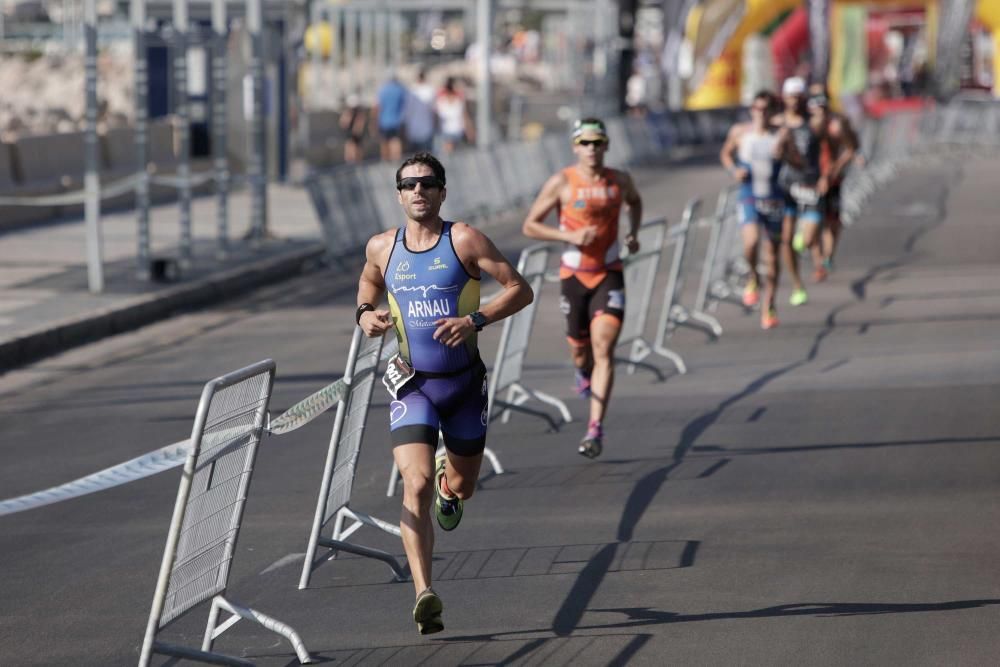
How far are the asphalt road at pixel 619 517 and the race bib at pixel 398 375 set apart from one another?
Answer: 0.89m

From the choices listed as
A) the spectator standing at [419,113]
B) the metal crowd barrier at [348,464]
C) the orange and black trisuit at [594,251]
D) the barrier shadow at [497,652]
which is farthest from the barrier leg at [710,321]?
the spectator standing at [419,113]

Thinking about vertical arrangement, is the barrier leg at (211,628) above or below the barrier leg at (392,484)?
above

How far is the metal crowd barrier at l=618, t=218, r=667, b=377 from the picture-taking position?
12.6m

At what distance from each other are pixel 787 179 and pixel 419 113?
17663 millimetres

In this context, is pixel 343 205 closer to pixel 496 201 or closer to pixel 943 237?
pixel 496 201

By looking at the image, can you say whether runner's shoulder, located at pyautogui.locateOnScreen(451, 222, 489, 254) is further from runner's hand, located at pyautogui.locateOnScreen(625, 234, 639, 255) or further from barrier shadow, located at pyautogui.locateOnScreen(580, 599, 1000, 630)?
runner's hand, located at pyautogui.locateOnScreen(625, 234, 639, 255)

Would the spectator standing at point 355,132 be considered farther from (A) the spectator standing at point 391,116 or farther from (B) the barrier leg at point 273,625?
(B) the barrier leg at point 273,625

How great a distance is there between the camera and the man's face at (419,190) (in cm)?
702

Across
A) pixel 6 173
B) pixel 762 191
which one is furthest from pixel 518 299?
pixel 6 173

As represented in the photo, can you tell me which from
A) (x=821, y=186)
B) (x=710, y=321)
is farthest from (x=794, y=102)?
(x=710, y=321)

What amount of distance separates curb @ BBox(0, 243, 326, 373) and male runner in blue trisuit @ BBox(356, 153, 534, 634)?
7425 mm

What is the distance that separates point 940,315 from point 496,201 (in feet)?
39.3

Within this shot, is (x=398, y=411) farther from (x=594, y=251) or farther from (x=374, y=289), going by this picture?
(x=594, y=251)

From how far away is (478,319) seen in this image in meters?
7.02
